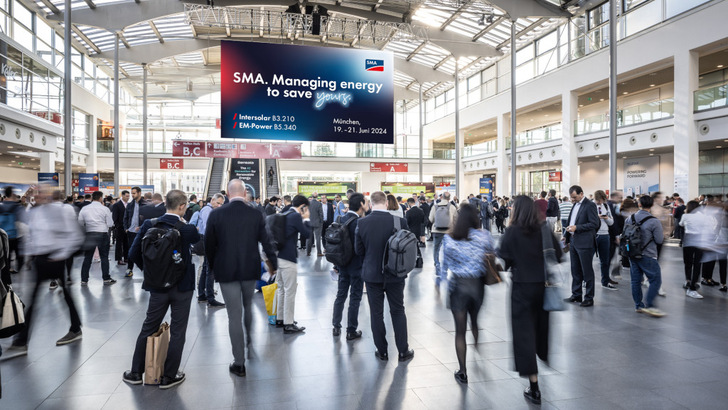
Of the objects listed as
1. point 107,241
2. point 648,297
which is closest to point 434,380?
point 648,297

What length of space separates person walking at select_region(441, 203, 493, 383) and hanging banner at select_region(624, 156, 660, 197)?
1966cm

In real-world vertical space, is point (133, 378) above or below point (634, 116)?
below

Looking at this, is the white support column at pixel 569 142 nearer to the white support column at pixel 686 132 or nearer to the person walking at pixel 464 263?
the white support column at pixel 686 132

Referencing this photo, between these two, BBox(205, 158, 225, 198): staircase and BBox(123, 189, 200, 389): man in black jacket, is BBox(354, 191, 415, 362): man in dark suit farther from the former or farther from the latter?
BBox(205, 158, 225, 198): staircase

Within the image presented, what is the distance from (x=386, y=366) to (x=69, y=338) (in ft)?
11.6

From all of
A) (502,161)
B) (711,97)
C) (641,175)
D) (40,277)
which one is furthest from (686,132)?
(40,277)

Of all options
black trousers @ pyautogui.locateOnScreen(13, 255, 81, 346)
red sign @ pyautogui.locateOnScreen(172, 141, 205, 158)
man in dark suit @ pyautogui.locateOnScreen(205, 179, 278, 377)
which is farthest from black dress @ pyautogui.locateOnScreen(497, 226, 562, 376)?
red sign @ pyautogui.locateOnScreen(172, 141, 205, 158)

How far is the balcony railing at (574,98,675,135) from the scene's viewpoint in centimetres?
1609

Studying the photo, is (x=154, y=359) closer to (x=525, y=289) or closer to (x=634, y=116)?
(x=525, y=289)

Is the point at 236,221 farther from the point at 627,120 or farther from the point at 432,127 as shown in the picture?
the point at 432,127

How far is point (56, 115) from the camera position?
16.7 meters

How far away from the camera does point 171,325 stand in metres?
3.64

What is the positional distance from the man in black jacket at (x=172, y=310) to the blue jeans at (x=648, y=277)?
5.68 m

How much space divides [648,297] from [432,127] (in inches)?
1294
